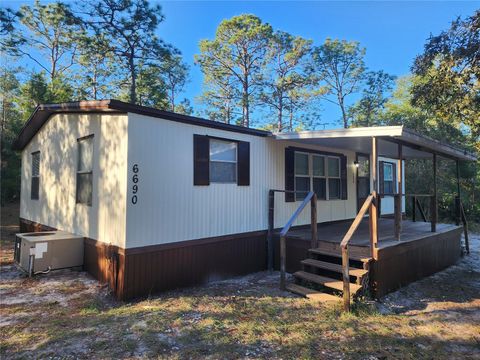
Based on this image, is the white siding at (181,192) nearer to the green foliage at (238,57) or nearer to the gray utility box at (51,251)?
the gray utility box at (51,251)

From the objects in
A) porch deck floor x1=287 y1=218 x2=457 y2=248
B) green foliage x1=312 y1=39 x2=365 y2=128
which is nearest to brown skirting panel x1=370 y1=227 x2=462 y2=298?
porch deck floor x1=287 y1=218 x2=457 y2=248

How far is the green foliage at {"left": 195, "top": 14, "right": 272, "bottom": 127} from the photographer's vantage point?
68.4ft

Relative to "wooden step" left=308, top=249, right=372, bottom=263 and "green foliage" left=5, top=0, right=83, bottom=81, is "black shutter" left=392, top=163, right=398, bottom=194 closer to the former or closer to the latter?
"wooden step" left=308, top=249, right=372, bottom=263

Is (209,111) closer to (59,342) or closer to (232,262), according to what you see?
(232,262)

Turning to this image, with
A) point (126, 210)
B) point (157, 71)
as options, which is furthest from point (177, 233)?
point (157, 71)

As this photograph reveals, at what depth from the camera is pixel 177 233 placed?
5473 millimetres

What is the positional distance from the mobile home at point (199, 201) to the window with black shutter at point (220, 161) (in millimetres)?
21

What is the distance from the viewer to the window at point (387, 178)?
37.3 feet

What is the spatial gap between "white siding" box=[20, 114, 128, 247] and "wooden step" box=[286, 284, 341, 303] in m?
2.83

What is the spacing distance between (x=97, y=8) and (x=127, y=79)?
4.50 meters

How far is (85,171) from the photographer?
6.27 metres

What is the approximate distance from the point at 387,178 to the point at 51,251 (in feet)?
35.0

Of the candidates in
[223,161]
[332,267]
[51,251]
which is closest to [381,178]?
[332,267]

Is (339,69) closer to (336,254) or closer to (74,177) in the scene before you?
(336,254)
